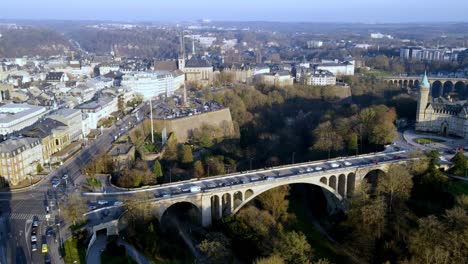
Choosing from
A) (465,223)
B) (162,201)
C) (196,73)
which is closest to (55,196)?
(162,201)

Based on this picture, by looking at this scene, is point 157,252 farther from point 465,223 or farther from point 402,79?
point 402,79

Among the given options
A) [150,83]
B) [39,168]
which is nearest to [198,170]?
[39,168]

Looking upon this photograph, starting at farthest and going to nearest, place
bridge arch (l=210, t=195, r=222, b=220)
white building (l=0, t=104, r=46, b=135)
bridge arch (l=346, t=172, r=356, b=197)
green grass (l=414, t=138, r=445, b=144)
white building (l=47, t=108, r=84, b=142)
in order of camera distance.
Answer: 1. green grass (l=414, t=138, r=445, b=144)
2. white building (l=47, t=108, r=84, b=142)
3. white building (l=0, t=104, r=46, b=135)
4. bridge arch (l=346, t=172, r=356, b=197)
5. bridge arch (l=210, t=195, r=222, b=220)

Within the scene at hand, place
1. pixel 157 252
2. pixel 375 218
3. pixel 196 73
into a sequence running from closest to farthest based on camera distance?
pixel 157 252 → pixel 375 218 → pixel 196 73

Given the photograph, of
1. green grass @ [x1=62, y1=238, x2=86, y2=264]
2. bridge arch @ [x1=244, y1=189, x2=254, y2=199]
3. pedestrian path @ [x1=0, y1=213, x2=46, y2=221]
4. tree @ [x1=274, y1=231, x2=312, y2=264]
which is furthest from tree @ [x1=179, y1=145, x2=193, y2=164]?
tree @ [x1=274, y1=231, x2=312, y2=264]

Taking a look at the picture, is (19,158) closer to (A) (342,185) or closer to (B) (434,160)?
(A) (342,185)

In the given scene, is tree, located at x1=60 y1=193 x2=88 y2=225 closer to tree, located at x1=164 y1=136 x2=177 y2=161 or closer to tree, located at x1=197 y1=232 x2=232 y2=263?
tree, located at x1=197 y1=232 x2=232 y2=263
